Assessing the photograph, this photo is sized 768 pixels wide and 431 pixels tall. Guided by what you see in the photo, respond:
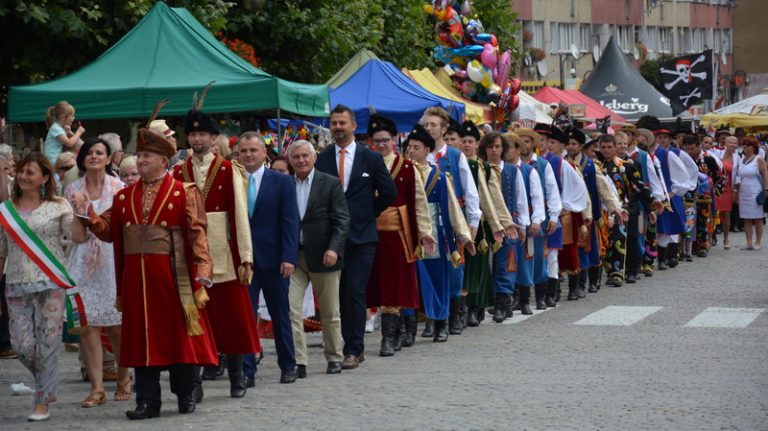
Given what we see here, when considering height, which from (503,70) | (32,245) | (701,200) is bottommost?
(701,200)

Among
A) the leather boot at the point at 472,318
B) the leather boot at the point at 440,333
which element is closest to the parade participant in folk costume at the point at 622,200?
the leather boot at the point at 472,318

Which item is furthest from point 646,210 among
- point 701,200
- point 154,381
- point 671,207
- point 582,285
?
point 154,381

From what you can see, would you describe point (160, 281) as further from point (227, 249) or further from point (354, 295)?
point (354, 295)

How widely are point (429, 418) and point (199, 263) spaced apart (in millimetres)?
1600

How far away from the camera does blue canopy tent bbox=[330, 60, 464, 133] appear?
22.6 meters

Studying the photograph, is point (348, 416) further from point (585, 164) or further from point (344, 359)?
point (585, 164)

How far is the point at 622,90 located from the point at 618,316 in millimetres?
29310

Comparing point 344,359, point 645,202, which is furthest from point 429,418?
point 645,202

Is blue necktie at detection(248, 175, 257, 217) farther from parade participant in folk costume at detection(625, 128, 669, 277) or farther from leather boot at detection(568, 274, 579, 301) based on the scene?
parade participant in folk costume at detection(625, 128, 669, 277)

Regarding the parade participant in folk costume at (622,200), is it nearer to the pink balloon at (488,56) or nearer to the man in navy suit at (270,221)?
the pink balloon at (488,56)

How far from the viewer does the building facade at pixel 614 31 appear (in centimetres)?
7300

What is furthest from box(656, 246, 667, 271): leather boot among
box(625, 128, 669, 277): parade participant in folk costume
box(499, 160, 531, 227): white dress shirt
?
box(499, 160, 531, 227): white dress shirt

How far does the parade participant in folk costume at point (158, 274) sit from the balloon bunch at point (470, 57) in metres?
17.5

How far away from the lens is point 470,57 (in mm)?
27953
